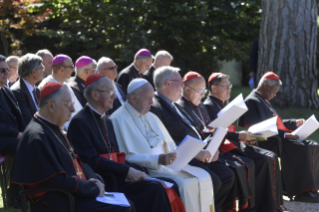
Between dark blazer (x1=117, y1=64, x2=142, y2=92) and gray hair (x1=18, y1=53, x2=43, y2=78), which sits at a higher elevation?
gray hair (x1=18, y1=53, x2=43, y2=78)

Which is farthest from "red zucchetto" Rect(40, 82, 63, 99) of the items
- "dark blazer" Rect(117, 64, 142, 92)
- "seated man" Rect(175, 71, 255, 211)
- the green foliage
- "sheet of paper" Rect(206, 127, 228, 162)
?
the green foliage

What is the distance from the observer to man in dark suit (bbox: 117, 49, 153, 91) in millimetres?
8734

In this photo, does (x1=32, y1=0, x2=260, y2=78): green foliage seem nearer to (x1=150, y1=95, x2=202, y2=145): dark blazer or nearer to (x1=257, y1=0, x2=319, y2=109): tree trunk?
(x1=257, y1=0, x2=319, y2=109): tree trunk

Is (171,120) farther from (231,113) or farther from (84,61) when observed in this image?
(84,61)

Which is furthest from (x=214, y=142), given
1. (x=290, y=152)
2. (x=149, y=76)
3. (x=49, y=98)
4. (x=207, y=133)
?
(x=149, y=76)

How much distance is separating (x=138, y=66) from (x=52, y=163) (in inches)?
223

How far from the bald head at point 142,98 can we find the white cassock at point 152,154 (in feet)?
0.19

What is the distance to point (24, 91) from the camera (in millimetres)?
5102

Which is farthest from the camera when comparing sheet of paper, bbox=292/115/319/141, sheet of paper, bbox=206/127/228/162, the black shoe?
sheet of paper, bbox=292/115/319/141

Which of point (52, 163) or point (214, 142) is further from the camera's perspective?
point (214, 142)

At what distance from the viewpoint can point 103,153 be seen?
4.14m

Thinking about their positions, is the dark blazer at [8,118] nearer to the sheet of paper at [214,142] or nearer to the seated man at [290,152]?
the sheet of paper at [214,142]

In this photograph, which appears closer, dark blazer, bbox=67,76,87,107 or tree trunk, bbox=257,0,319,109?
dark blazer, bbox=67,76,87,107

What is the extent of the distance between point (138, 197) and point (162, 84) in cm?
166
